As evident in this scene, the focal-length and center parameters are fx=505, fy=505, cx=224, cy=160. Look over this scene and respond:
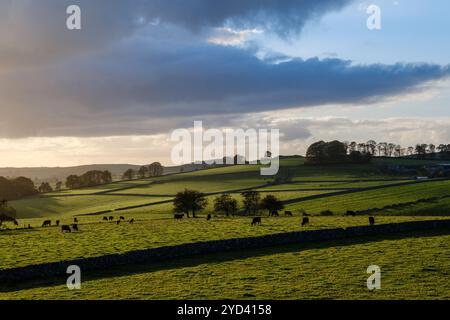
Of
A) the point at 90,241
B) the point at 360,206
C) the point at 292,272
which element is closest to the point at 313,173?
the point at 360,206

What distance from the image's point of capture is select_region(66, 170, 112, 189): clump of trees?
180375 millimetres

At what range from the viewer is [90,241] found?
153 feet

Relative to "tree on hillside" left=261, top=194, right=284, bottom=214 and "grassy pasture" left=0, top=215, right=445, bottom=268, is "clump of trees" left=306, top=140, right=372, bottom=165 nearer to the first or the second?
"tree on hillside" left=261, top=194, right=284, bottom=214

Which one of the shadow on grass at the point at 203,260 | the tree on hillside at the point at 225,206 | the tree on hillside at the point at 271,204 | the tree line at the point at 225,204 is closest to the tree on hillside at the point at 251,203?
the tree line at the point at 225,204

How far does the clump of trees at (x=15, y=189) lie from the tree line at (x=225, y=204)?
3272 inches

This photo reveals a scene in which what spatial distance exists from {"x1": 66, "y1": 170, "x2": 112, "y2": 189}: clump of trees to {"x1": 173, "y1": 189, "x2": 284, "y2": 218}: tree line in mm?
98741

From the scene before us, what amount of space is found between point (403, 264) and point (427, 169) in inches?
4742

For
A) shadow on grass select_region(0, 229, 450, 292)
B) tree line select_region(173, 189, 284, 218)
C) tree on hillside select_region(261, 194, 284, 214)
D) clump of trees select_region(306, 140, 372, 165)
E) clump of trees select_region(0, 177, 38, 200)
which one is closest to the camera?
shadow on grass select_region(0, 229, 450, 292)

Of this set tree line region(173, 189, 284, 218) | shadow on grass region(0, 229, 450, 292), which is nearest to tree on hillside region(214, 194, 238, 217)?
tree line region(173, 189, 284, 218)

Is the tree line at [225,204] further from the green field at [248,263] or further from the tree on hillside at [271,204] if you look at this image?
the green field at [248,263]

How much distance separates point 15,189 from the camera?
154 meters

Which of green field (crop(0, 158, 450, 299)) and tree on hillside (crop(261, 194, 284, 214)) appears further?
tree on hillside (crop(261, 194, 284, 214))

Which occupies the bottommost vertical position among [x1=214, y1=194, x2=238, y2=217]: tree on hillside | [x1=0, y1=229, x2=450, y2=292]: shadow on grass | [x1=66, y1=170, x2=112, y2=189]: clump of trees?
[x1=0, y1=229, x2=450, y2=292]: shadow on grass
